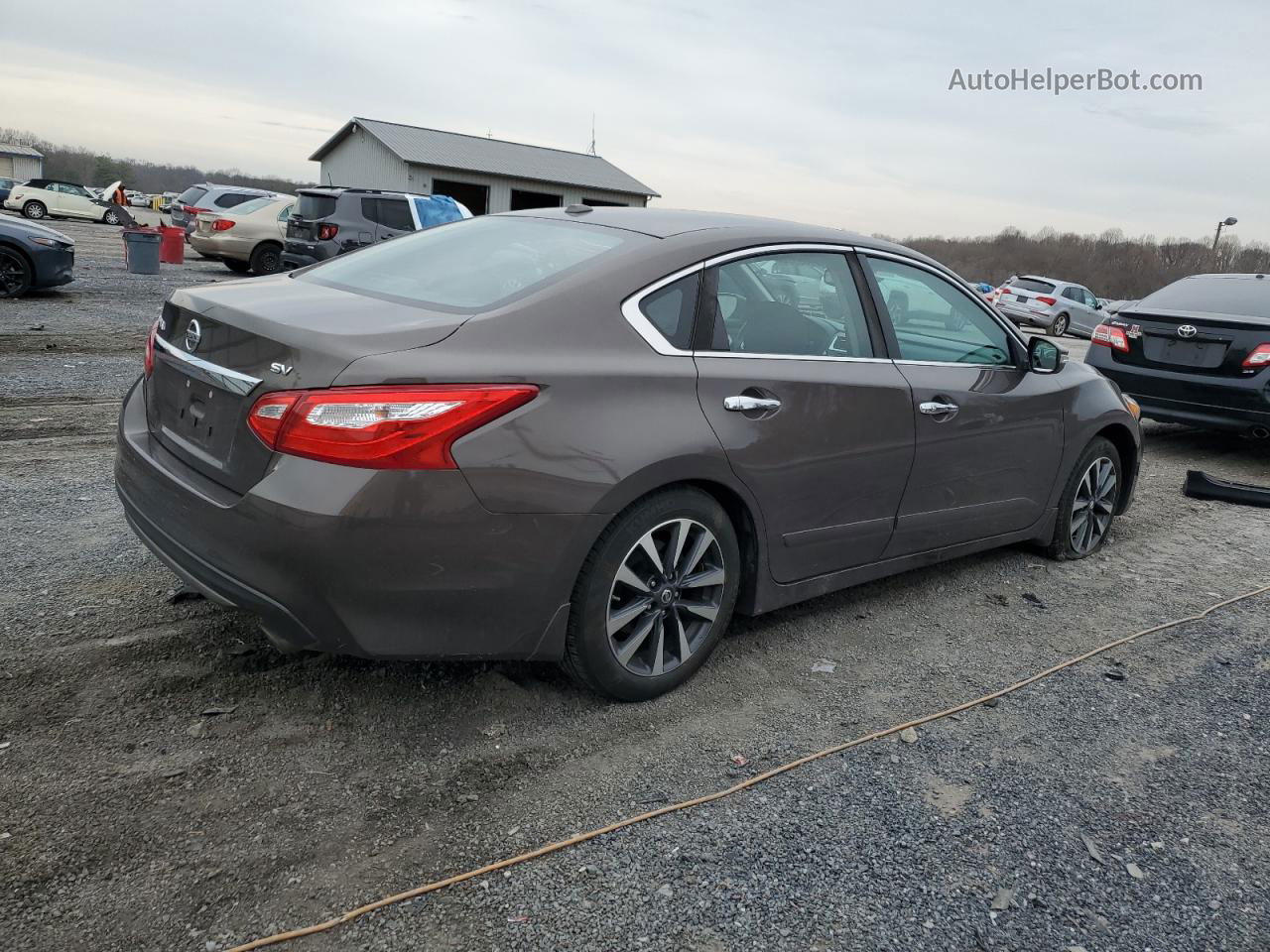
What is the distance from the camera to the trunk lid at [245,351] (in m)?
2.72

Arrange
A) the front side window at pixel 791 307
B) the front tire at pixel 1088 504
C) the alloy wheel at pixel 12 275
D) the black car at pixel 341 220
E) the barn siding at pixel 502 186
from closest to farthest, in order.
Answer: the front side window at pixel 791 307
the front tire at pixel 1088 504
the alloy wheel at pixel 12 275
the black car at pixel 341 220
the barn siding at pixel 502 186

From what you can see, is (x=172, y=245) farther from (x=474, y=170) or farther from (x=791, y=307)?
(x=791, y=307)

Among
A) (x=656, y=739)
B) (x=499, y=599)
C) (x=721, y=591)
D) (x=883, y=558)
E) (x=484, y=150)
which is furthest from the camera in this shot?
(x=484, y=150)

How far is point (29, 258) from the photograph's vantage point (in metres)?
12.1

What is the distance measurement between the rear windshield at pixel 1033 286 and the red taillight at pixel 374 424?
2673cm

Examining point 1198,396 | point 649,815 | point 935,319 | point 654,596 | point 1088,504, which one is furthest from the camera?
point 1198,396

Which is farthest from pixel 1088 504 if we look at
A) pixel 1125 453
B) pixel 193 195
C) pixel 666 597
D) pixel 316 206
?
pixel 193 195

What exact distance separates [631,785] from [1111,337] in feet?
23.2

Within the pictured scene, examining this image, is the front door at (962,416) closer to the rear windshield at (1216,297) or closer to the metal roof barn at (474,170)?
the rear windshield at (1216,297)

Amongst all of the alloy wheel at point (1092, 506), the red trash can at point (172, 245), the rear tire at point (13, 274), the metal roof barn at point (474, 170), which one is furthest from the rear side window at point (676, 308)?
the metal roof barn at point (474, 170)

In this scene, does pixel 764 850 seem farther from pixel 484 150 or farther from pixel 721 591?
pixel 484 150

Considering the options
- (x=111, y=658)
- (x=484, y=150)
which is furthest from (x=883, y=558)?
(x=484, y=150)

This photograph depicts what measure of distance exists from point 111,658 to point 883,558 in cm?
280

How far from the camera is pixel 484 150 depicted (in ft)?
124
